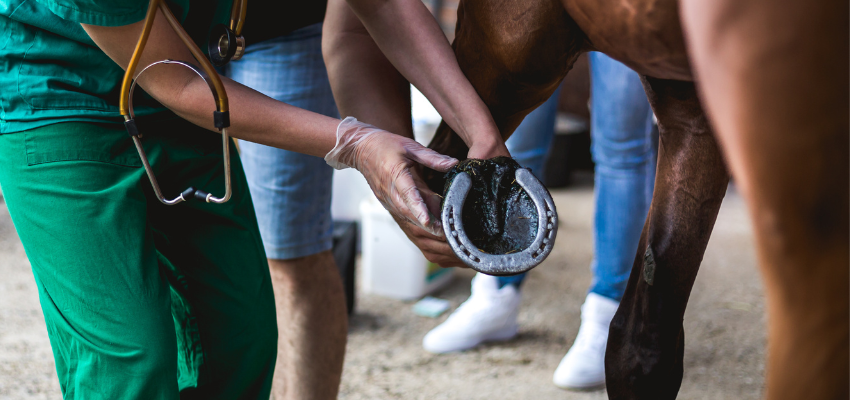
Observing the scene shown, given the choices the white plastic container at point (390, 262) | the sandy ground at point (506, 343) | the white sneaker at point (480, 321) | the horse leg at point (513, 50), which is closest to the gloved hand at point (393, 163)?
the horse leg at point (513, 50)

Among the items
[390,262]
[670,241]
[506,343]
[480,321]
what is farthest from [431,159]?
[390,262]

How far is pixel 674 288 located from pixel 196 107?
66cm

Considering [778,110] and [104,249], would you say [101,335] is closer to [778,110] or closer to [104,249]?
[104,249]

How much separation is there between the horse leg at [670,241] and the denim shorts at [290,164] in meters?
0.66

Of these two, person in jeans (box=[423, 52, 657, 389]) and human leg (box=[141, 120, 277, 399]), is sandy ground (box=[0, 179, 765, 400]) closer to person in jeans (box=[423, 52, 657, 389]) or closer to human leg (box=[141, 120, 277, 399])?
person in jeans (box=[423, 52, 657, 389])

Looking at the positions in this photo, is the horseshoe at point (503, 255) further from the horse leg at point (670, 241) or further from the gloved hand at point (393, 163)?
the horse leg at point (670, 241)

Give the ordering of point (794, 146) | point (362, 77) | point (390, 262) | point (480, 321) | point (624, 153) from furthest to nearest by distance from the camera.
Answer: point (390, 262) < point (480, 321) < point (624, 153) < point (362, 77) < point (794, 146)

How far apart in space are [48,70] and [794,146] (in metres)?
0.85

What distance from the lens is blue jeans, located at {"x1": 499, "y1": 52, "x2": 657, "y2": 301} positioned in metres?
Result: 1.72

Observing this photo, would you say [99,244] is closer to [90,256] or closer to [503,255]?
[90,256]

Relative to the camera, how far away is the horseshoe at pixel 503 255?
77 cm

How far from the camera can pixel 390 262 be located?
2.34 meters

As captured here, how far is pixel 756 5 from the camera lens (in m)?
0.46

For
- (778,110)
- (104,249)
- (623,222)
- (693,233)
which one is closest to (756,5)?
(778,110)
